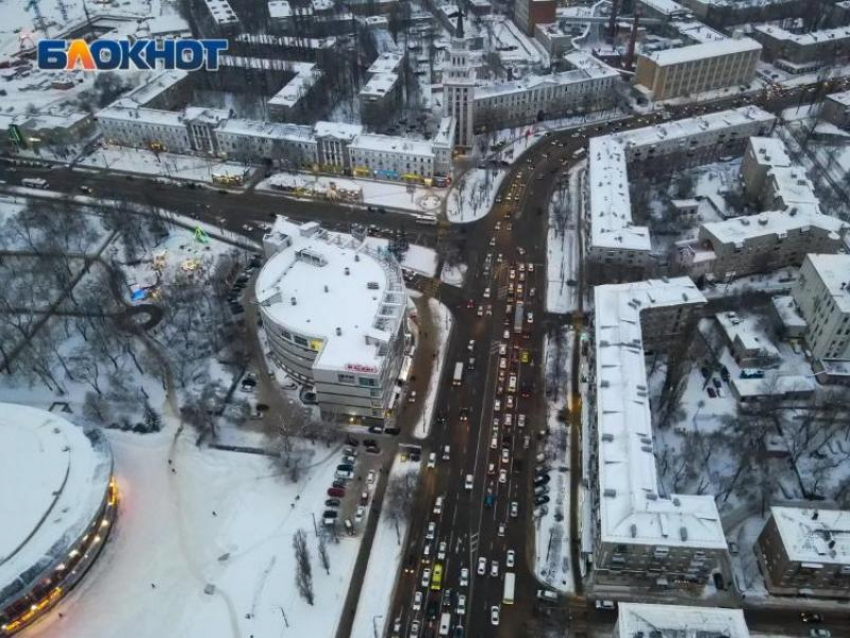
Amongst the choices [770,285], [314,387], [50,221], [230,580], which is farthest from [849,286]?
[50,221]

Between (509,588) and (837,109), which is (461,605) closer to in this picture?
(509,588)

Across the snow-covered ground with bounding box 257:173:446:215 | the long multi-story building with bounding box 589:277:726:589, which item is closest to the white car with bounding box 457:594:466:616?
the long multi-story building with bounding box 589:277:726:589

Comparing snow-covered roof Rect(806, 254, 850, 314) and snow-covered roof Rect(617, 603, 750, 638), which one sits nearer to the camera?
snow-covered roof Rect(617, 603, 750, 638)

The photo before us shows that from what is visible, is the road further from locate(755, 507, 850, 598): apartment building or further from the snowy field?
the snowy field

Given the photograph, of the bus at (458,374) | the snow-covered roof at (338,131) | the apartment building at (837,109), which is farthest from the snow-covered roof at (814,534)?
the apartment building at (837,109)

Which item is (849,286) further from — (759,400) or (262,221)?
(262,221)

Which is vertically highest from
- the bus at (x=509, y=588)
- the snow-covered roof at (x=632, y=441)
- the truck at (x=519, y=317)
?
the snow-covered roof at (x=632, y=441)

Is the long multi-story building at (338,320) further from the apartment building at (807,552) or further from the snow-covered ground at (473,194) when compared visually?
the apartment building at (807,552)
